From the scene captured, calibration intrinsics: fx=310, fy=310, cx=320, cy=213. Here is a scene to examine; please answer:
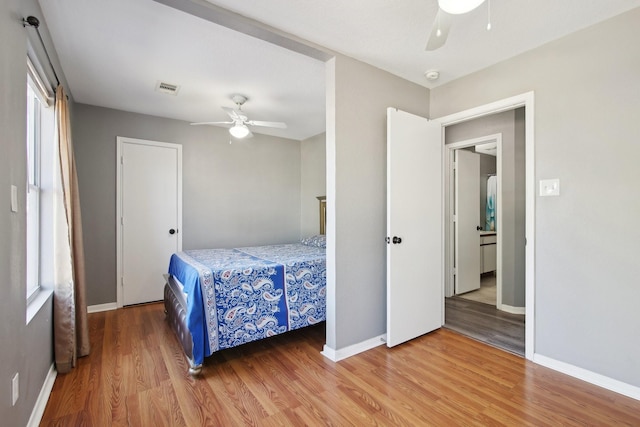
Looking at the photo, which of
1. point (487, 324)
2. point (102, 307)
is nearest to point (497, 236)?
point (487, 324)

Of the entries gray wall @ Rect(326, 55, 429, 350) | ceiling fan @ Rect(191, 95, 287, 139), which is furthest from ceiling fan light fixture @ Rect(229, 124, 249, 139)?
gray wall @ Rect(326, 55, 429, 350)

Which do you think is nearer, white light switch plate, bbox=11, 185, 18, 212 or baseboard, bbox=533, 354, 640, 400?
white light switch plate, bbox=11, 185, 18, 212

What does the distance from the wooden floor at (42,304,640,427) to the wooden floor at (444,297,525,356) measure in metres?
0.19

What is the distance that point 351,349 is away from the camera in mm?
2537

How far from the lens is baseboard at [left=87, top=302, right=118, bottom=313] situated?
3691mm

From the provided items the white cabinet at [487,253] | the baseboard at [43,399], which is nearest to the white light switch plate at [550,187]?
the white cabinet at [487,253]

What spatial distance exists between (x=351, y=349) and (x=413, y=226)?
1.17 metres

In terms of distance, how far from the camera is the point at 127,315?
358 centimetres

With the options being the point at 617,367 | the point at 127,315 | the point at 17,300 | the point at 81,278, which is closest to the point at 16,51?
the point at 17,300

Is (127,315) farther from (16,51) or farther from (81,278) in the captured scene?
(16,51)

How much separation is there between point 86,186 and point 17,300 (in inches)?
105

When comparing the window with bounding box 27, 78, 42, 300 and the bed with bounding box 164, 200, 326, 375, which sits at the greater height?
the window with bounding box 27, 78, 42, 300

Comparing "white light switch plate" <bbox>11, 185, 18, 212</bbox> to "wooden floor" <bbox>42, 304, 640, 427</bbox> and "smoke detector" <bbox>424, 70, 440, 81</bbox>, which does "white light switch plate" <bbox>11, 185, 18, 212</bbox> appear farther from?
"smoke detector" <bbox>424, 70, 440, 81</bbox>

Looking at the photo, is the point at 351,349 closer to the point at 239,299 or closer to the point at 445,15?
the point at 239,299
